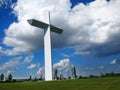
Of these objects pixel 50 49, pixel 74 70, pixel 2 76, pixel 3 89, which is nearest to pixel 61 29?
pixel 50 49

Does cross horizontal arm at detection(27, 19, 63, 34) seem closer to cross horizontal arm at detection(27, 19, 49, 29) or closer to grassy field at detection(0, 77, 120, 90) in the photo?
cross horizontal arm at detection(27, 19, 49, 29)

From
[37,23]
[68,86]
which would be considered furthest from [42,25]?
[68,86]

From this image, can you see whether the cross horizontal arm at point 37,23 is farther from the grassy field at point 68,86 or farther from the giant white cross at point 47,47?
the grassy field at point 68,86

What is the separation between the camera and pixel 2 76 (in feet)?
483

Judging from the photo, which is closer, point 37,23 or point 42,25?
point 37,23

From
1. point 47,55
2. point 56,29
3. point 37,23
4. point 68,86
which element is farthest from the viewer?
point 56,29

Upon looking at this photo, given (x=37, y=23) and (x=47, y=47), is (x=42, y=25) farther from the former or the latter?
(x=47, y=47)

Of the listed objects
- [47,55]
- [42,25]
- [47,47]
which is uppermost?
[42,25]

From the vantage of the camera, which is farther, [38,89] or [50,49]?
[50,49]

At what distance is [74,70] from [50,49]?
61364 millimetres

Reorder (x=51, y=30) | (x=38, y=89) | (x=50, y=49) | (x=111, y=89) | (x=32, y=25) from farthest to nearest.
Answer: (x=51, y=30) < (x=50, y=49) < (x=32, y=25) < (x=38, y=89) < (x=111, y=89)

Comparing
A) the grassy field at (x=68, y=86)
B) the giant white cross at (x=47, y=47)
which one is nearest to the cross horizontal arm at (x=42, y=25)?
the giant white cross at (x=47, y=47)

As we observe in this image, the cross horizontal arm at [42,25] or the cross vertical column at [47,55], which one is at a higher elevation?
the cross horizontal arm at [42,25]

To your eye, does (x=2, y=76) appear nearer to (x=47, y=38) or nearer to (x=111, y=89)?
(x=47, y=38)
